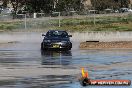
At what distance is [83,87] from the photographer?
16.5 meters

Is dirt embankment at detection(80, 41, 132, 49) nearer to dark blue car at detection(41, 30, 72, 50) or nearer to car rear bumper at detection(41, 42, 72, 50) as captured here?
dark blue car at detection(41, 30, 72, 50)

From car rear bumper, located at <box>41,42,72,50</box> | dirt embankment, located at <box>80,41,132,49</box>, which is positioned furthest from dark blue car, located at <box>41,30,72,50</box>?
dirt embankment, located at <box>80,41,132,49</box>

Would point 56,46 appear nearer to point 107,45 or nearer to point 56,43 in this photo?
point 56,43

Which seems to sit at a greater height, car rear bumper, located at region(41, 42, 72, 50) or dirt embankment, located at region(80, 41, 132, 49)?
car rear bumper, located at region(41, 42, 72, 50)

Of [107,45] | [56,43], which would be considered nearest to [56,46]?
[56,43]

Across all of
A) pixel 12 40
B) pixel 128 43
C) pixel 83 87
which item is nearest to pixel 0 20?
pixel 12 40

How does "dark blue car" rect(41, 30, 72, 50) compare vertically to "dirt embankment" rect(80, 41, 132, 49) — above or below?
above

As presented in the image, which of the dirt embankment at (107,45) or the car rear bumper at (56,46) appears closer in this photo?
the car rear bumper at (56,46)

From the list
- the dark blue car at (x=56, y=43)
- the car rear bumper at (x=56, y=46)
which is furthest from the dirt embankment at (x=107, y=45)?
the car rear bumper at (x=56, y=46)

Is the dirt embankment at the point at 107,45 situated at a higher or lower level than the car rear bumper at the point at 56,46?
lower

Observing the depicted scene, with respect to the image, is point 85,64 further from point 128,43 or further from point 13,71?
point 128,43

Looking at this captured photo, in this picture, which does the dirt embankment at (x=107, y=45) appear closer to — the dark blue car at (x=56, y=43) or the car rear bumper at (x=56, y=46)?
the dark blue car at (x=56, y=43)

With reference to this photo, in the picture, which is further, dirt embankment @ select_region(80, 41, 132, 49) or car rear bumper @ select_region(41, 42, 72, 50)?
dirt embankment @ select_region(80, 41, 132, 49)

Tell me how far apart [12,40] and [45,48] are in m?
11.9
